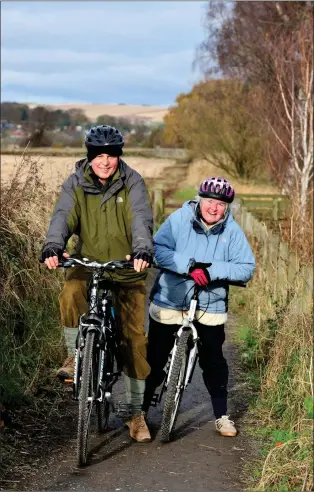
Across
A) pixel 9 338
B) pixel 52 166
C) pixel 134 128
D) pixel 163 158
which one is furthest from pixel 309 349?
pixel 134 128

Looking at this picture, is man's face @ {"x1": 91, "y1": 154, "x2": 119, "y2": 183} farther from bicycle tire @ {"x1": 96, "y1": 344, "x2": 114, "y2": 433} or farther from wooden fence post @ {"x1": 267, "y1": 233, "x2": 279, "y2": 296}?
wooden fence post @ {"x1": 267, "y1": 233, "x2": 279, "y2": 296}

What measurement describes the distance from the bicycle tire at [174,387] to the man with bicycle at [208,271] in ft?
0.93

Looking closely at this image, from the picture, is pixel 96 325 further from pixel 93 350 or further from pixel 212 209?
pixel 212 209

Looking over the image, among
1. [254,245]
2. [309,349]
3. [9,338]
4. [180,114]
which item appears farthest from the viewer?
[180,114]

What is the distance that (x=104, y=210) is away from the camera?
602 cm

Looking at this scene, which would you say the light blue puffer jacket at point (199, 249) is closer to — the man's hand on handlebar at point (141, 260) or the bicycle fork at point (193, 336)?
the bicycle fork at point (193, 336)

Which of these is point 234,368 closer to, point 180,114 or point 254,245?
point 254,245

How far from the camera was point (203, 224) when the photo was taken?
249 inches

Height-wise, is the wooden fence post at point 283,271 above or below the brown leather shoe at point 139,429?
above

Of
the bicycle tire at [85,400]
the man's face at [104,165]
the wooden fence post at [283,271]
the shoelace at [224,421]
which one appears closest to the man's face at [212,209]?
the man's face at [104,165]

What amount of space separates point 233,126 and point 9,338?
30934 millimetres

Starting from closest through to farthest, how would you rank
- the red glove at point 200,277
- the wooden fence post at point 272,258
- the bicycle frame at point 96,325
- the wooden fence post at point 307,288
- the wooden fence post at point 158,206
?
the bicycle frame at point 96,325 < the red glove at point 200,277 < the wooden fence post at point 307,288 < the wooden fence post at point 272,258 < the wooden fence post at point 158,206

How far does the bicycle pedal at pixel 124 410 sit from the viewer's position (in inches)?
250

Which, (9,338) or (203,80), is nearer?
(9,338)
